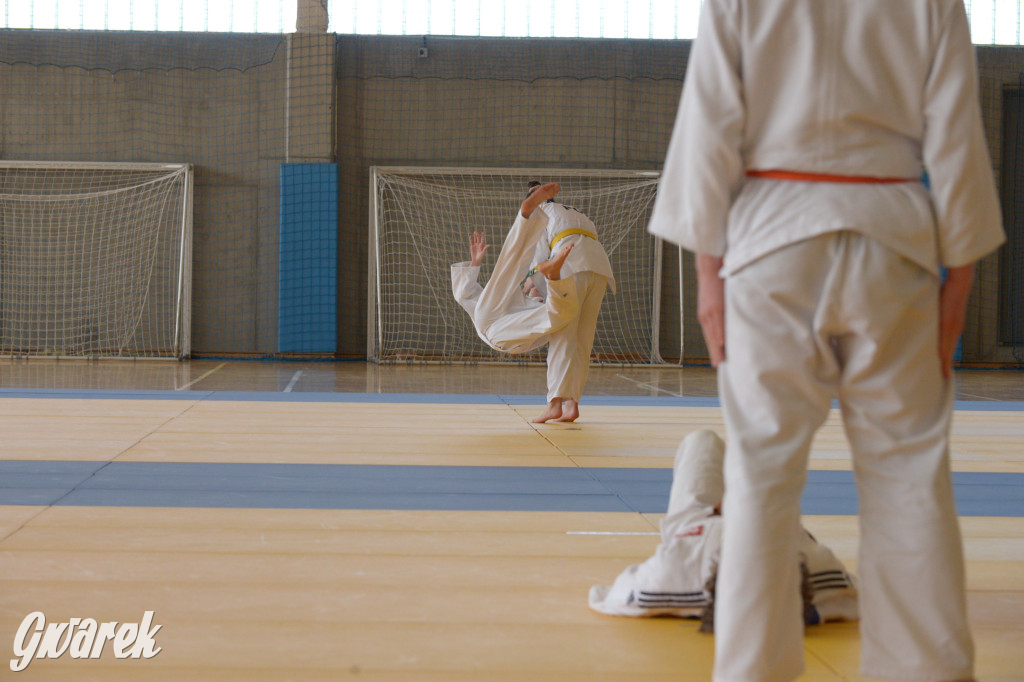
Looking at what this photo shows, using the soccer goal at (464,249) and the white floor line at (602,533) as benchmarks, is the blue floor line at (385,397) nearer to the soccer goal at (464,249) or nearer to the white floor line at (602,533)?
the white floor line at (602,533)

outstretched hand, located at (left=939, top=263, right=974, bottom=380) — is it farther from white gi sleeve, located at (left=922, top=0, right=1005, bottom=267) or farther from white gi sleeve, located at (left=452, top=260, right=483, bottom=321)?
white gi sleeve, located at (left=452, top=260, right=483, bottom=321)

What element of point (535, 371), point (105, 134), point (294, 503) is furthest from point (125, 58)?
point (294, 503)

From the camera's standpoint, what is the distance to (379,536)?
2.45 metres

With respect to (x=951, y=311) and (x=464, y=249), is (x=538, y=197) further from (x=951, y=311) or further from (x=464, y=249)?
(x=464, y=249)

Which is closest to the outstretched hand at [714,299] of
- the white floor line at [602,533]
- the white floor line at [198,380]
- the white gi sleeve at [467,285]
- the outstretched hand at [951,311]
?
the outstretched hand at [951,311]

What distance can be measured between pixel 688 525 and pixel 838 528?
3.29ft

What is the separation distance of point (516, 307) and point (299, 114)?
6.42 meters

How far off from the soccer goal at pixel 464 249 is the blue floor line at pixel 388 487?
261 inches

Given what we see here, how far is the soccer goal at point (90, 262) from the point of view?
1004cm

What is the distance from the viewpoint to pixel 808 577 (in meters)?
1.73

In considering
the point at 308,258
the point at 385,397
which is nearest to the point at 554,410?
the point at 385,397

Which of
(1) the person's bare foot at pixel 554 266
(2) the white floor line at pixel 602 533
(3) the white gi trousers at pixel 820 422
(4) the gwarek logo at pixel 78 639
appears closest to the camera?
(3) the white gi trousers at pixel 820 422

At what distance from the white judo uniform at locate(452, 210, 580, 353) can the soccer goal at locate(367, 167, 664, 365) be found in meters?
5.33

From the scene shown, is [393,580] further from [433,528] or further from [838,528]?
[838,528]
